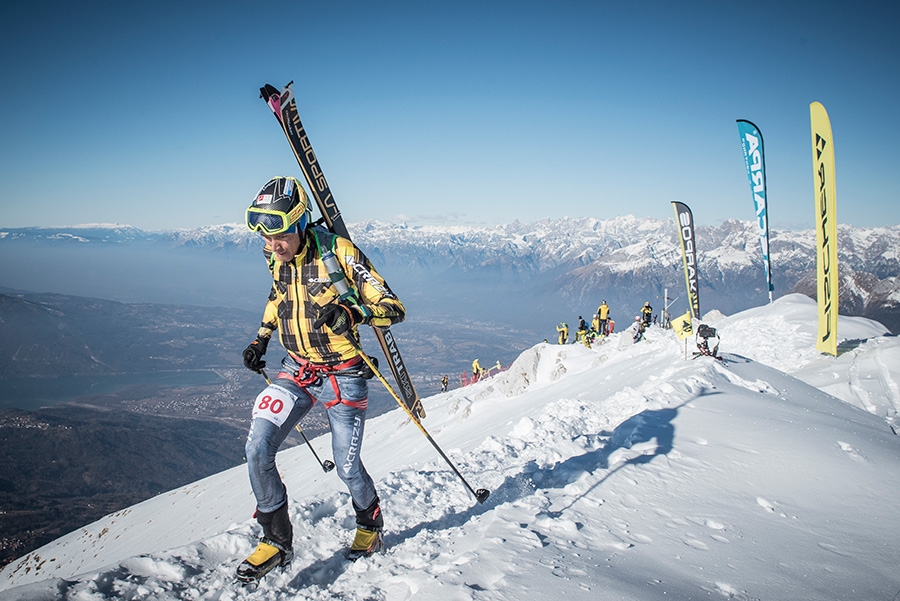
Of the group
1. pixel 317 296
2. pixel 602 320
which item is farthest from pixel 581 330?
pixel 317 296

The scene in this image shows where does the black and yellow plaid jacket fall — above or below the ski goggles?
below

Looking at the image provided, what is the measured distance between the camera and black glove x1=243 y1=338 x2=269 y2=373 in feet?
16.0

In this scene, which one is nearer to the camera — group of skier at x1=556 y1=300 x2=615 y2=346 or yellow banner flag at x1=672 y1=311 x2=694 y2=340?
yellow banner flag at x1=672 y1=311 x2=694 y2=340

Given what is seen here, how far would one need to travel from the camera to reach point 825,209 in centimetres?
1642

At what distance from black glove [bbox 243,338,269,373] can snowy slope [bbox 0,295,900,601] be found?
176 centimetres

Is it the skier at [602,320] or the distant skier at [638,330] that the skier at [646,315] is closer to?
the distant skier at [638,330]

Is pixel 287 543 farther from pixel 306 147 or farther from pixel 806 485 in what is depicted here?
pixel 306 147

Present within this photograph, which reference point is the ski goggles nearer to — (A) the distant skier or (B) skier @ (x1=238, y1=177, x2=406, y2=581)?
(B) skier @ (x1=238, y1=177, x2=406, y2=581)

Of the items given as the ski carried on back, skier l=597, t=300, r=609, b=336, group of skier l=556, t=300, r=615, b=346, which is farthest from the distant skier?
A: the ski carried on back

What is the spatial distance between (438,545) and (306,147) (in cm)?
1161

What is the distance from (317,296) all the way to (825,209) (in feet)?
65.4

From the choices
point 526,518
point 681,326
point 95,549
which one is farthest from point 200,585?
point 681,326

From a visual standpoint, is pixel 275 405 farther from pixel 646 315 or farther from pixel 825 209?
pixel 646 315

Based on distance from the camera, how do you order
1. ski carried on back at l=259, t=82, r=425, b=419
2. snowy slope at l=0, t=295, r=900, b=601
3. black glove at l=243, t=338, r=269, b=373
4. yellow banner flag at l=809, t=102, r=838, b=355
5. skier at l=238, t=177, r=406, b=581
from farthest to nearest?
yellow banner flag at l=809, t=102, r=838, b=355 < ski carried on back at l=259, t=82, r=425, b=419 < black glove at l=243, t=338, r=269, b=373 < skier at l=238, t=177, r=406, b=581 < snowy slope at l=0, t=295, r=900, b=601
